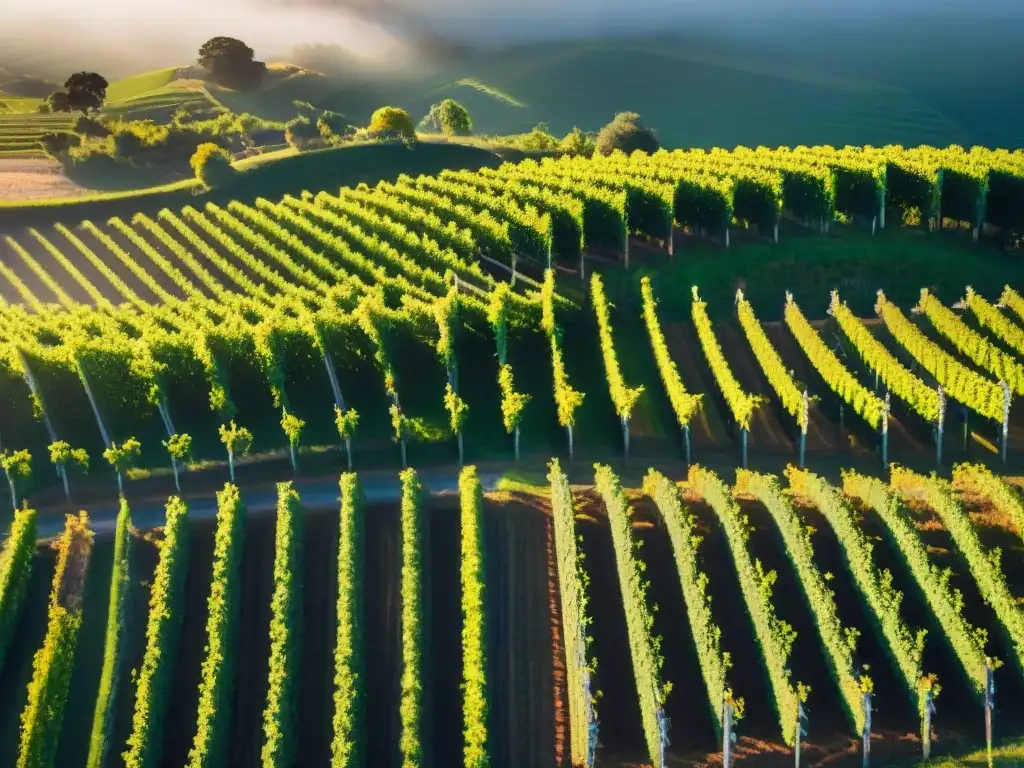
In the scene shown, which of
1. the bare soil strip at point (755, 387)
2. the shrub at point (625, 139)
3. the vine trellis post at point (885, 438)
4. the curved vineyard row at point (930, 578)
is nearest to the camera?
the curved vineyard row at point (930, 578)

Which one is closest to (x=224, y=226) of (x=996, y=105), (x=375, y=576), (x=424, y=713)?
(x=375, y=576)

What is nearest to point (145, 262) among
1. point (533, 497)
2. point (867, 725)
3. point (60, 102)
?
point (533, 497)

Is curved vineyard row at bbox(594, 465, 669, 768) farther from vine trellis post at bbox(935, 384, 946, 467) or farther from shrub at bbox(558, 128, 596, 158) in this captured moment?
shrub at bbox(558, 128, 596, 158)

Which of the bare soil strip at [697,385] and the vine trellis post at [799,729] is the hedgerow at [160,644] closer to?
the vine trellis post at [799,729]

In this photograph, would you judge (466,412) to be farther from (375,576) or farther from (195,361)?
(195,361)

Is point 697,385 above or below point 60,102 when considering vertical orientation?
below

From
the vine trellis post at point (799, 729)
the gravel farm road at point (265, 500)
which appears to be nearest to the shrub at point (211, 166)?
the gravel farm road at point (265, 500)

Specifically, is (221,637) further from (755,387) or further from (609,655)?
Result: (755,387)
